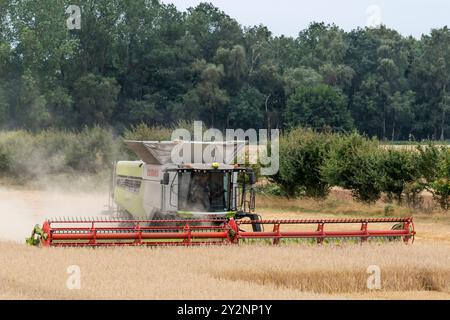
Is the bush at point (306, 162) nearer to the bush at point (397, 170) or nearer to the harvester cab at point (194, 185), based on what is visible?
the bush at point (397, 170)

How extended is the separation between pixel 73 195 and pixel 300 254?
111 ft

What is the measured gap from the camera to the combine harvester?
2125 centimetres

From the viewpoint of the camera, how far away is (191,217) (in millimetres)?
23297

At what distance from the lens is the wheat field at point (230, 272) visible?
15.1 metres

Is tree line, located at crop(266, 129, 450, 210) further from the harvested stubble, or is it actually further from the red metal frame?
the harvested stubble

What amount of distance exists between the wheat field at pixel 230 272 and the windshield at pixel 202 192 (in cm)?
256

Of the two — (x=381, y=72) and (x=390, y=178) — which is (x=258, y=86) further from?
(x=390, y=178)

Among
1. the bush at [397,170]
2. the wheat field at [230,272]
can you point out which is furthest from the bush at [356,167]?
the wheat field at [230,272]

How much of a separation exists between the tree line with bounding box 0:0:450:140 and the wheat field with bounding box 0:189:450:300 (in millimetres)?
73716

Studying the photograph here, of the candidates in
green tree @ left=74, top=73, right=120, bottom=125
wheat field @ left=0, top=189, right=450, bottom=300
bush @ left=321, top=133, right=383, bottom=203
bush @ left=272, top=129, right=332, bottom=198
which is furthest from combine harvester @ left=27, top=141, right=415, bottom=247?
green tree @ left=74, top=73, right=120, bottom=125

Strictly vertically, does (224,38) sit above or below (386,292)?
above

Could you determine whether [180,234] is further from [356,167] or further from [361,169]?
[356,167]

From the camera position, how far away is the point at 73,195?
171ft
